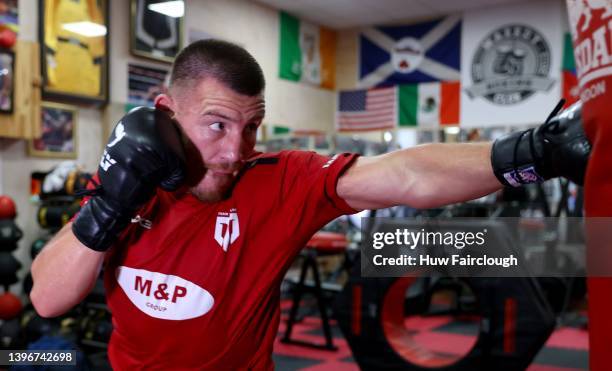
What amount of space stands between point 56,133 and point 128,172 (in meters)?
5.22

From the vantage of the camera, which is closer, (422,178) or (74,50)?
(422,178)

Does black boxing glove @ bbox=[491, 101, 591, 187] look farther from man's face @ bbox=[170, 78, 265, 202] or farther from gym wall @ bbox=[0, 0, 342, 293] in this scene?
gym wall @ bbox=[0, 0, 342, 293]

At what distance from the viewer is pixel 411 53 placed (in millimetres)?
9688

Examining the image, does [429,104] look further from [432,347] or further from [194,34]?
[432,347]

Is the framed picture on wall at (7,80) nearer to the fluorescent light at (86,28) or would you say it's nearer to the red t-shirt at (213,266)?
the fluorescent light at (86,28)

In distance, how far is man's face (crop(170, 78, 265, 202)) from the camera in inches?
54.6

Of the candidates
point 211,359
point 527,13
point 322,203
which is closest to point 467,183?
point 322,203

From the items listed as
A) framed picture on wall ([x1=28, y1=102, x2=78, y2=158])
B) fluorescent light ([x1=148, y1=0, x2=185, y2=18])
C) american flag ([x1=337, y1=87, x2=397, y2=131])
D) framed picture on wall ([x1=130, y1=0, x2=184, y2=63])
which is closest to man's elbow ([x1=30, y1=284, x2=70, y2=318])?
framed picture on wall ([x1=28, y1=102, x2=78, y2=158])

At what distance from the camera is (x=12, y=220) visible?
4.66 meters

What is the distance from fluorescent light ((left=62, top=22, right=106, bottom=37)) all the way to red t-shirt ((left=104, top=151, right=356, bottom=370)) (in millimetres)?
5120

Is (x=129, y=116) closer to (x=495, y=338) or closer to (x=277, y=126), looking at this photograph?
(x=495, y=338)

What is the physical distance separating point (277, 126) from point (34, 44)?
4.26 metres

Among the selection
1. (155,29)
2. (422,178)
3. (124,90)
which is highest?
(155,29)

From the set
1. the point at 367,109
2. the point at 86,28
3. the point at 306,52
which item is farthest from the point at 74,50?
the point at 367,109
